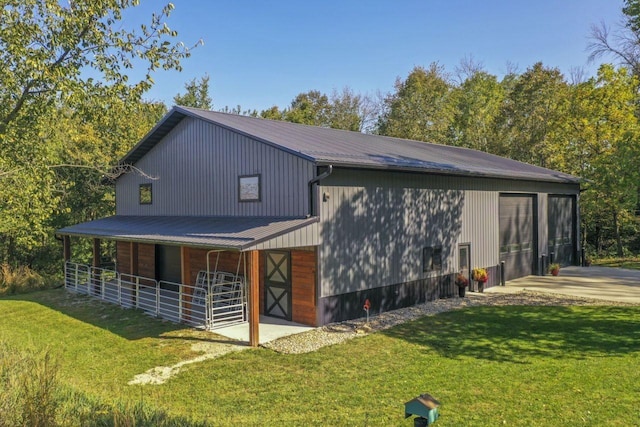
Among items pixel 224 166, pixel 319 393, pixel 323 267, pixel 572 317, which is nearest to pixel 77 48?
pixel 224 166

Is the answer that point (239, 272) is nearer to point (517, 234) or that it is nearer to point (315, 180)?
point (315, 180)

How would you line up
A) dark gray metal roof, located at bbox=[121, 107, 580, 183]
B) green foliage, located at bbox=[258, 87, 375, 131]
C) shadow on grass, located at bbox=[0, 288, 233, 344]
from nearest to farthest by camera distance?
1. shadow on grass, located at bbox=[0, 288, 233, 344]
2. dark gray metal roof, located at bbox=[121, 107, 580, 183]
3. green foliage, located at bbox=[258, 87, 375, 131]

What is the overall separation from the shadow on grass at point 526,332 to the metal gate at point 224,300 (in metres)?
4.02

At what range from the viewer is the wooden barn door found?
1159cm

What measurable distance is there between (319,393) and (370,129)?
130ft

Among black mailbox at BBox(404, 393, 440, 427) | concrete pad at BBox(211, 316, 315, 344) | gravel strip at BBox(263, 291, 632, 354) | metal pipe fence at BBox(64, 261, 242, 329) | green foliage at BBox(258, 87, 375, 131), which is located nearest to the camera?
black mailbox at BBox(404, 393, 440, 427)

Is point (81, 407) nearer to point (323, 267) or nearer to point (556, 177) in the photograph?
point (323, 267)

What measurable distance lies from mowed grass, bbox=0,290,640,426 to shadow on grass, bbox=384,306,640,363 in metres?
0.02

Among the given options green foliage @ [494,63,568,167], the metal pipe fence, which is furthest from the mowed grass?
green foliage @ [494,63,568,167]

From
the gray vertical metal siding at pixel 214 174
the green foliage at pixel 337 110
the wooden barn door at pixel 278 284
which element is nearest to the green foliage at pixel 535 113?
the green foliage at pixel 337 110

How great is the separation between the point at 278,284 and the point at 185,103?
3324 cm

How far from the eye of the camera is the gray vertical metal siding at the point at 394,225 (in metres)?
11.0

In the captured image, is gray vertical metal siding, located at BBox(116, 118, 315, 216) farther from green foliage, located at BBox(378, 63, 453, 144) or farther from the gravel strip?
green foliage, located at BBox(378, 63, 453, 144)

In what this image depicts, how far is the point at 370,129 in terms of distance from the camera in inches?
1747
